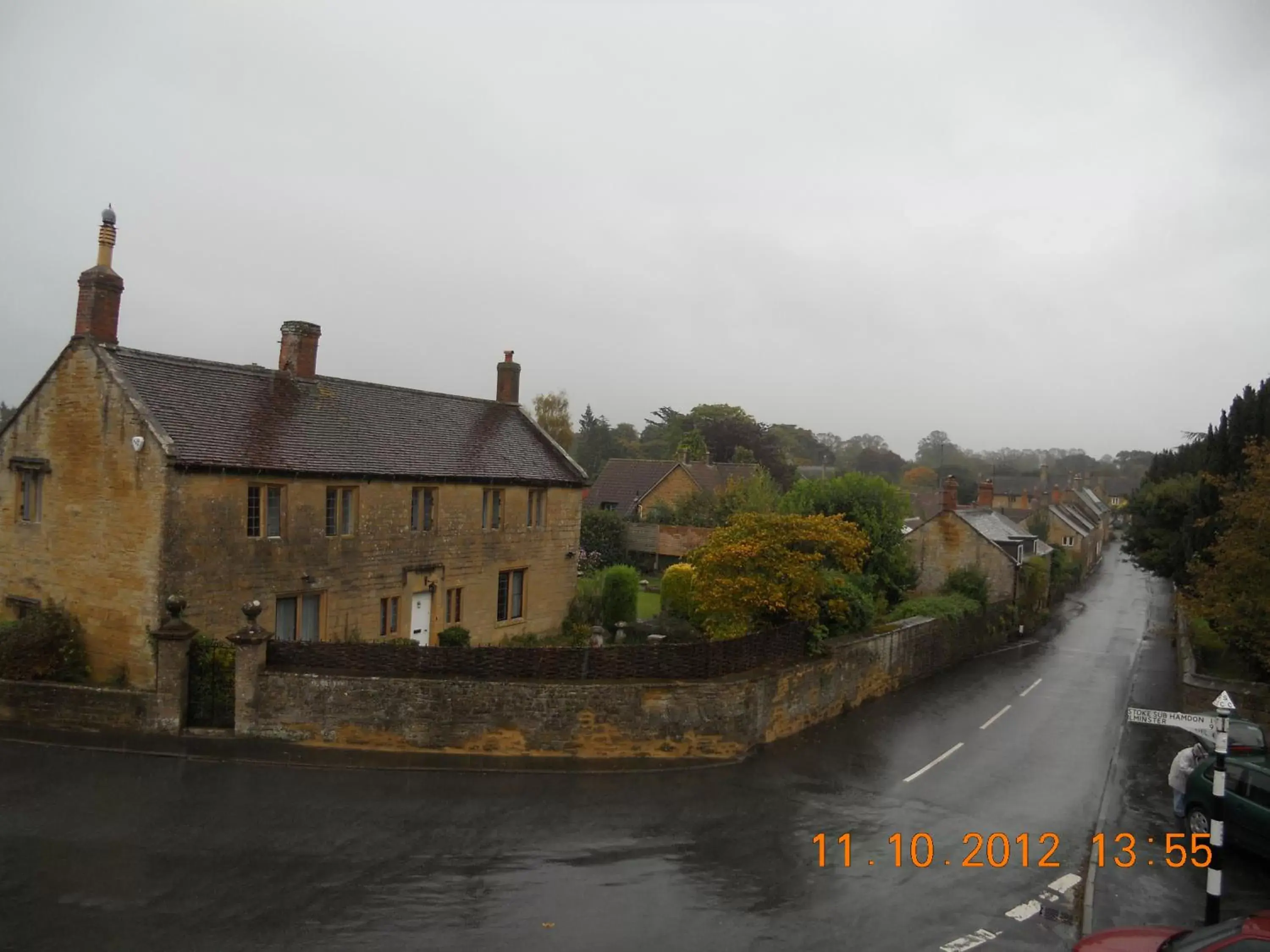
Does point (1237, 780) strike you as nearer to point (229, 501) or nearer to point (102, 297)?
point (229, 501)

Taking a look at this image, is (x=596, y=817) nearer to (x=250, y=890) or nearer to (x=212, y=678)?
(x=250, y=890)

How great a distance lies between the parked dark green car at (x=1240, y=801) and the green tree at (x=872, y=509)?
16984 mm

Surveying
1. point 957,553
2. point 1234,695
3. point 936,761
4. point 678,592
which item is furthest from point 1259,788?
point 957,553

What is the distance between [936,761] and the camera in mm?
19391

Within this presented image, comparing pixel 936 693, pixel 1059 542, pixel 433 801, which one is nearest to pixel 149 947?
pixel 433 801

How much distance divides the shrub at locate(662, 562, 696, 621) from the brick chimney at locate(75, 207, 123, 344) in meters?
18.3

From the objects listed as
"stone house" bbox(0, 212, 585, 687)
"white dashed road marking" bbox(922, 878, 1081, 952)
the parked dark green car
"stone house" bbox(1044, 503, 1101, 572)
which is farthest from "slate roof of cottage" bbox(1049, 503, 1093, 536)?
"white dashed road marking" bbox(922, 878, 1081, 952)

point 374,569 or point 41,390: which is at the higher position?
point 41,390

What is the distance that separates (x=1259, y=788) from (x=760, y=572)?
1049 cm

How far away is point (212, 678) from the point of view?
1709 cm

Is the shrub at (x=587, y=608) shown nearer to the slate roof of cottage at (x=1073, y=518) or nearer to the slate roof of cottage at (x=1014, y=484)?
the slate roof of cottage at (x=1073, y=518)

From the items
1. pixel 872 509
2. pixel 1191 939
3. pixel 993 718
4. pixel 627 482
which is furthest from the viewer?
pixel 627 482

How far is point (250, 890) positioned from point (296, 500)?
11658 mm

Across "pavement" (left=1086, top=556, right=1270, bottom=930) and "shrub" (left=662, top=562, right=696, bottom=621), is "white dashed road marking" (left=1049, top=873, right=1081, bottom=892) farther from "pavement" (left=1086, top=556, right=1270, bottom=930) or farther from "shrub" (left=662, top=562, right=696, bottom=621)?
"shrub" (left=662, top=562, right=696, bottom=621)
